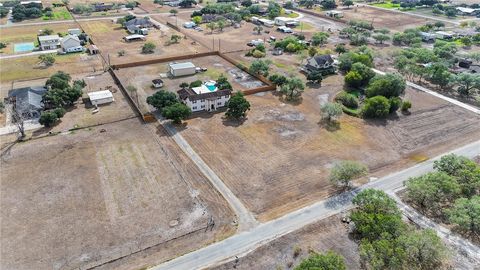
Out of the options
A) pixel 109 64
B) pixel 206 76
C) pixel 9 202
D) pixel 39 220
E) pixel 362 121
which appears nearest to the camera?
pixel 39 220

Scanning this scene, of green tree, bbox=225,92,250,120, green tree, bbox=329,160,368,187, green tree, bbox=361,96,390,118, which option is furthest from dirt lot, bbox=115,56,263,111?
green tree, bbox=329,160,368,187

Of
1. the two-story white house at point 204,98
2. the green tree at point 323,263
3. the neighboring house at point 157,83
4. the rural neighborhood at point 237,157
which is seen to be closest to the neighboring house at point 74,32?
the rural neighborhood at point 237,157

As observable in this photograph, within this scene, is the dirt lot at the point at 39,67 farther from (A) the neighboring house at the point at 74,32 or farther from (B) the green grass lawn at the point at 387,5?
(B) the green grass lawn at the point at 387,5

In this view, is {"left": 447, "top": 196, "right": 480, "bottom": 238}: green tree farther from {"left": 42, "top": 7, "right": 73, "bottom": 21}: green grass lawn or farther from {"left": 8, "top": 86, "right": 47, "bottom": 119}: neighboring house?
{"left": 42, "top": 7, "right": 73, "bottom": 21}: green grass lawn

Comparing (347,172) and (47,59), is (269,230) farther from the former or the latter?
(47,59)

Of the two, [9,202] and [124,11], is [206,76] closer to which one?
[9,202]

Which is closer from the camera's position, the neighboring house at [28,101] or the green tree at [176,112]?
the green tree at [176,112]

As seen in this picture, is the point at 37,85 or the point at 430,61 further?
the point at 430,61

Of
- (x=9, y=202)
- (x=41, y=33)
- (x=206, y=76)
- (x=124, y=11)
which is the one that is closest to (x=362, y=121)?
(x=206, y=76)
